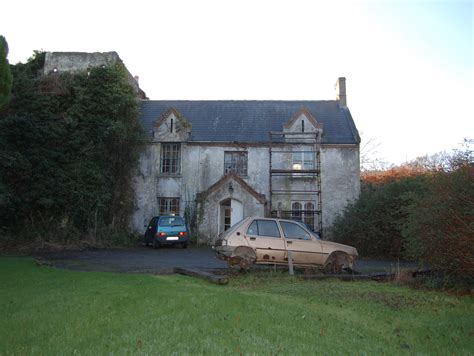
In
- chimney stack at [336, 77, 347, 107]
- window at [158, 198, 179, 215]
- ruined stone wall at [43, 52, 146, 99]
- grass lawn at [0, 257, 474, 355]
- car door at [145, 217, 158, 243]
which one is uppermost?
ruined stone wall at [43, 52, 146, 99]

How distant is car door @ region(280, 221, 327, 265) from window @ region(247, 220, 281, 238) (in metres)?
0.24

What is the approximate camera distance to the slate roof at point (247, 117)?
28078mm

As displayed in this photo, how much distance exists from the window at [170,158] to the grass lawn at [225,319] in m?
17.8

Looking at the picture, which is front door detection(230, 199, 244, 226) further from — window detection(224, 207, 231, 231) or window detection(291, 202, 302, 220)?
window detection(291, 202, 302, 220)

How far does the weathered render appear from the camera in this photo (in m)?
27.0

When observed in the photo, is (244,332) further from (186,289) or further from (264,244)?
(264,244)

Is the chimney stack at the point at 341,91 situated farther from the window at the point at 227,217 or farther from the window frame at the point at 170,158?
the window frame at the point at 170,158

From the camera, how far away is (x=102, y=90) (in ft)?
84.7

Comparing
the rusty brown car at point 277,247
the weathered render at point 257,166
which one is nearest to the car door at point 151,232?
the weathered render at point 257,166

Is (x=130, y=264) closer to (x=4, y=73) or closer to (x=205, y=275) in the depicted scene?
(x=205, y=275)

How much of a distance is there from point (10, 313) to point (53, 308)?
680 mm

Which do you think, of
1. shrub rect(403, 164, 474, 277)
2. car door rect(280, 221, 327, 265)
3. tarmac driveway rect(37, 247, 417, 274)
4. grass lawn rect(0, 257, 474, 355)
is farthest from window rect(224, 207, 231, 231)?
shrub rect(403, 164, 474, 277)

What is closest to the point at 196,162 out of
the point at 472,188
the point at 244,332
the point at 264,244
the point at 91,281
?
the point at 264,244

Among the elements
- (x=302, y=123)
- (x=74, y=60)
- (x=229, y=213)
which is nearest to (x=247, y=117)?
(x=302, y=123)
